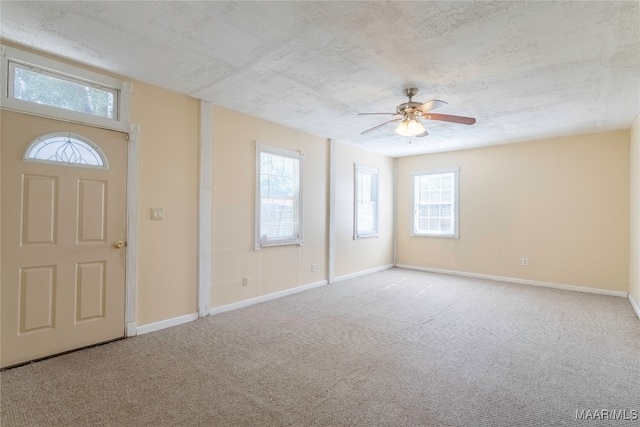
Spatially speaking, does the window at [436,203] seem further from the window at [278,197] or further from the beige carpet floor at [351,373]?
the window at [278,197]

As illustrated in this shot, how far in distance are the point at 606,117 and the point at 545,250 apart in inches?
91.4

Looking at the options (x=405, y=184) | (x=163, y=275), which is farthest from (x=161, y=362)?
(x=405, y=184)

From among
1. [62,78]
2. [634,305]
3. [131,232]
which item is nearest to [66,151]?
[62,78]

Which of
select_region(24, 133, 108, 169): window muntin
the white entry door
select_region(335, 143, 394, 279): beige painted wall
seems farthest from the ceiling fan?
select_region(24, 133, 108, 169): window muntin

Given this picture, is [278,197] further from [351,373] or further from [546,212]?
[546,212]

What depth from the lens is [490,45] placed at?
259 cm

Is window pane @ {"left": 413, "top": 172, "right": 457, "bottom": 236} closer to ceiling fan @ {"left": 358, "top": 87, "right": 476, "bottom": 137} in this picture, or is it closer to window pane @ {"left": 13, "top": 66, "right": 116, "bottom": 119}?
ceiling fan @ {"left": 358, "top": 87, "right": 476, "bottom": 137}

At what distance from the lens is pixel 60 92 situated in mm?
2939

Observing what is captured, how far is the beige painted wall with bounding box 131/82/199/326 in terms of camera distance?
11.2 ft

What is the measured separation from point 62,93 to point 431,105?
3519 mm

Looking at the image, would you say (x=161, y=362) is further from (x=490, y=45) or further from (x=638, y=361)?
(x=638, y=361)

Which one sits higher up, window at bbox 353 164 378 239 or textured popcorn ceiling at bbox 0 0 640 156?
textured popcorn ceiling at bbox 0 0 640 156

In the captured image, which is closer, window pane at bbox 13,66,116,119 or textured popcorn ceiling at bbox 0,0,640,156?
textured popcorn ceiling at bbox 0,0,640,156

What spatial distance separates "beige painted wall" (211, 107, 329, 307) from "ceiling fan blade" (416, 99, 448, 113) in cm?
232
